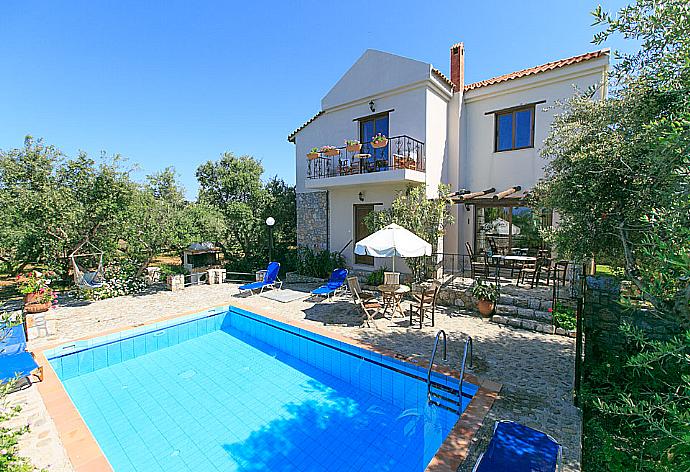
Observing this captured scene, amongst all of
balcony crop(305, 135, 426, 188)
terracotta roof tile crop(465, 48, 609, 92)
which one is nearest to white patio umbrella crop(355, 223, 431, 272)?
balcony crop(305, 135, 426, 188)

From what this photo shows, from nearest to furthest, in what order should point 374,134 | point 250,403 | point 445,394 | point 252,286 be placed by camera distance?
point 445,394, point 250,403, point 252,286, point 374,134

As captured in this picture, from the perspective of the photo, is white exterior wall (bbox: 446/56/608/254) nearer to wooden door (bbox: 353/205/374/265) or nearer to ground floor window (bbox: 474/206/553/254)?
ground floor window (bbox: 474/206/553/254)

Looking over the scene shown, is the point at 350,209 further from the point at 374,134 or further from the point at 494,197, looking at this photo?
the point at 494,197

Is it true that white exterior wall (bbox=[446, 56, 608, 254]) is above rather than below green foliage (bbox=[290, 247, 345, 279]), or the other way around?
above

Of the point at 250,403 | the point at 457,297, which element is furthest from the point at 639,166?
the point at 250,403

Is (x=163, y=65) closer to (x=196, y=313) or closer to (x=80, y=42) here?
(x=80, y=42)

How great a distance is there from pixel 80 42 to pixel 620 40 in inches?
623

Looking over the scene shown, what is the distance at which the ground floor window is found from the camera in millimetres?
13844

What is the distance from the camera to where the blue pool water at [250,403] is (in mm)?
5371

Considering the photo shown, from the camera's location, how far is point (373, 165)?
15359 millimetres

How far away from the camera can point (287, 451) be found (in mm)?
5453

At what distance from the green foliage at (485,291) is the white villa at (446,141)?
366 cm

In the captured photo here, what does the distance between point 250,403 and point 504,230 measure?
12652 millimetres

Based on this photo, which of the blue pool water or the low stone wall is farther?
the low stone wall
